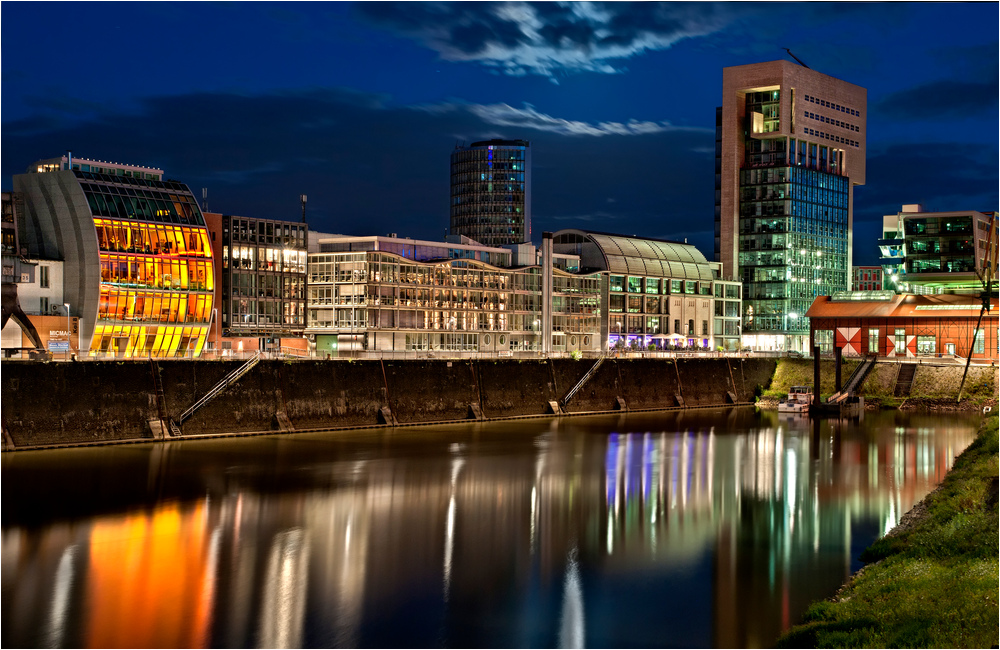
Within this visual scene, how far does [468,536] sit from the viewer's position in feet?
142

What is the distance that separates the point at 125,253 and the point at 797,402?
63856mm

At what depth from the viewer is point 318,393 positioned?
7750 centimetres

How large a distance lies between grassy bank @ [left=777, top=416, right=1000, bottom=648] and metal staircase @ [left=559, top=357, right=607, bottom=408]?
179 ft

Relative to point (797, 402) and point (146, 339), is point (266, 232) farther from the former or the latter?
point (797, 402)

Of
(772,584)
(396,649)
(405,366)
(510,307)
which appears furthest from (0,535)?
(510,307)

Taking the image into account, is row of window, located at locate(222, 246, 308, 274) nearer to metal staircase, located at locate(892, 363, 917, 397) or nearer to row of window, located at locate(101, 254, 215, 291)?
row of window, located at locate(101, 254, 215, 291)

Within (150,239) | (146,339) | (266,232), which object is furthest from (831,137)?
(146,339)

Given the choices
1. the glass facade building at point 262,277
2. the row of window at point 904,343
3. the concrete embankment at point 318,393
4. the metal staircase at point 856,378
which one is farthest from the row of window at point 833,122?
the glass facade building at point 262,277

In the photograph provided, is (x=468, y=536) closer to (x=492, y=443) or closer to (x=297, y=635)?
(x=297, y=635)

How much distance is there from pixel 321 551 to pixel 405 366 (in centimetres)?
4452

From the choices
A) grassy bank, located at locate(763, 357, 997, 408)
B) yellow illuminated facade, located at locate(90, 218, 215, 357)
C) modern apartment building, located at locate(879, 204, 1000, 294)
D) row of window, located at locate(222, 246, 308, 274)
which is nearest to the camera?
yellow illuminated facade, located at locate(90, 218, 215, 357)

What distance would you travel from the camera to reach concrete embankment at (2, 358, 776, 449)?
62969 mm

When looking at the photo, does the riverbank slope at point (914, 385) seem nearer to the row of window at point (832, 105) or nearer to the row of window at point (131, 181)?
the row of window at point (131, 181)

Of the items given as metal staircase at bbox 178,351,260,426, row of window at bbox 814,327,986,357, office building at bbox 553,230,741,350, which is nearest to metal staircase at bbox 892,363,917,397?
row of window at bbox 814,327,986,357
